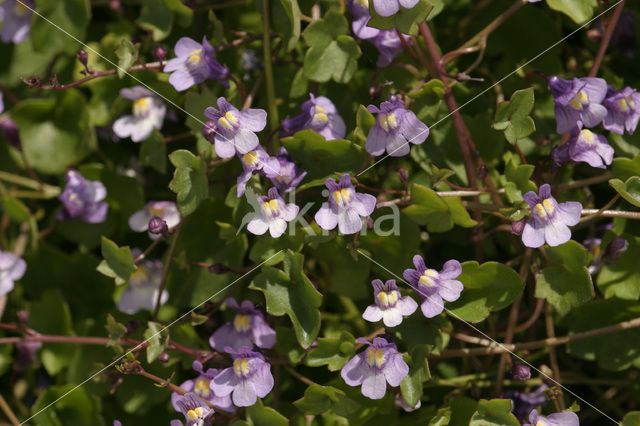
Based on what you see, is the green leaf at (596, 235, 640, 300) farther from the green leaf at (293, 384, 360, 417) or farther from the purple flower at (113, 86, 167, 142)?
the purple flower at (113, 86, 167, 142)

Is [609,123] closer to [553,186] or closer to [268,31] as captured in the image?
[553,186]

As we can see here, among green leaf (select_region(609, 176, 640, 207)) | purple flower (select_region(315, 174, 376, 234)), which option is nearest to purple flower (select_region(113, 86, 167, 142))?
purple flower (select_region(315, 174, 376, 234))

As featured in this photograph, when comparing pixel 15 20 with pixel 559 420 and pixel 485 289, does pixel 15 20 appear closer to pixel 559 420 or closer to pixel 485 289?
pixel 485 289

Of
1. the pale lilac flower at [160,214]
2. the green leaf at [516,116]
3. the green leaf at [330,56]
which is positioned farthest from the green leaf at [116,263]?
the green leaf at [516,116]

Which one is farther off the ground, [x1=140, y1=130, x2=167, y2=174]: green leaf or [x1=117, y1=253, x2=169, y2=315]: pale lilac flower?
[x1=140, y1=130, x2=167, y2=174]: green leaf

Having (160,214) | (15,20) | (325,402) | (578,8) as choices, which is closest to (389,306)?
(325,402)

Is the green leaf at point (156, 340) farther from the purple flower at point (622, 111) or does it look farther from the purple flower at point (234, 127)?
the purple flower at point (622, 111)

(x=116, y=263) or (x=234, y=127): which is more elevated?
(x=234, y=127)
